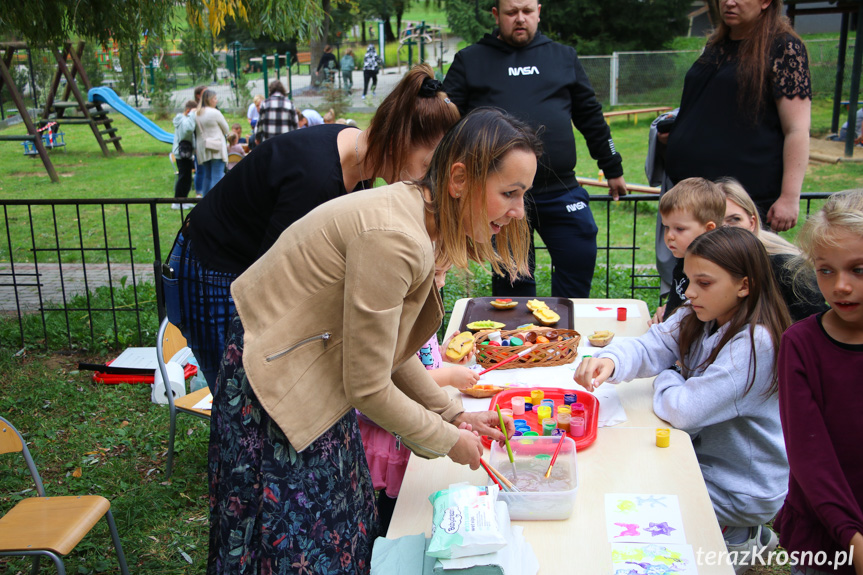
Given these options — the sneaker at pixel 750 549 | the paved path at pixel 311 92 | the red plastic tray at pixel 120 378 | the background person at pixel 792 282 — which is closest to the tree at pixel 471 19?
the paved path at pixel 311 92

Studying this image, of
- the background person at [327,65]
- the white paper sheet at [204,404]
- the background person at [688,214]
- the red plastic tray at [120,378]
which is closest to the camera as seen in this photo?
the background person at [688,214]

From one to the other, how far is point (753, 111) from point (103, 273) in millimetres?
5933

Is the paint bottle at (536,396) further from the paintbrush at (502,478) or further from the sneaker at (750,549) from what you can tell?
the sneaker at (750,549)

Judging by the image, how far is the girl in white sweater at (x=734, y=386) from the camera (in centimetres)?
208

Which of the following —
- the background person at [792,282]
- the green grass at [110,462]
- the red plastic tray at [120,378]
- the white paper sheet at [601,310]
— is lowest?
the green grass at [110,462]

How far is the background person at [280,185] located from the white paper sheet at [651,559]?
1.12 meters

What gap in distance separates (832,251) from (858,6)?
12339 millimetres

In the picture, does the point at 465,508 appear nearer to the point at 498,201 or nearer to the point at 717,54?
the point at 498,201

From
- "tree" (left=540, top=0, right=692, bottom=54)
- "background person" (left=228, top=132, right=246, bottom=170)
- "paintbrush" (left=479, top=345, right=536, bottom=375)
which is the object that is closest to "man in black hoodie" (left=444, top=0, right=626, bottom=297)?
"paintbrush" (left=479, top=345, right=536, bottom=375)

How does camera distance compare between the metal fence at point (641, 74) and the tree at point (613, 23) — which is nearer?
the metal fence at point (641, 74)

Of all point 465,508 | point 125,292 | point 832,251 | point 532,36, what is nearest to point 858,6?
point 532,36

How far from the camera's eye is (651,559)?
5.09 ft

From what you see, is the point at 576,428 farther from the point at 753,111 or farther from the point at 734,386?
the point at 753,111

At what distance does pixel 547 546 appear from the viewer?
1589 mm
